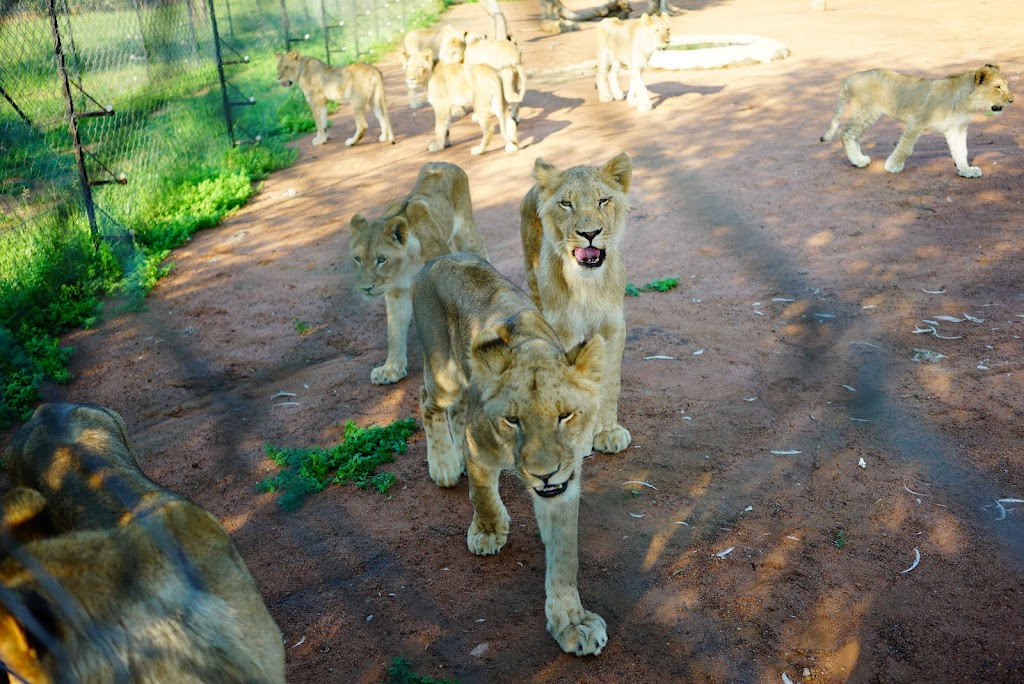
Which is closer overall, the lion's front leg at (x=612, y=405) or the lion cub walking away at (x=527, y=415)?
the lion cub walking away at (x=527, y=415)

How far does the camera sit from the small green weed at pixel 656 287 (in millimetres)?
7629

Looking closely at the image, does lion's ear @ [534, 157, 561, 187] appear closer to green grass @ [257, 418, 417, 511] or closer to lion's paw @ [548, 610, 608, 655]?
green grass @ [257, 418, 417, 511]

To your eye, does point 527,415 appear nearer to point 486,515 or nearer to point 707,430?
point 486,515

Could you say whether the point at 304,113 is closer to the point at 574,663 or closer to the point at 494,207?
A: the point at 494,207

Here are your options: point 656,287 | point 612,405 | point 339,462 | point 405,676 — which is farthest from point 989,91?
point 405,676

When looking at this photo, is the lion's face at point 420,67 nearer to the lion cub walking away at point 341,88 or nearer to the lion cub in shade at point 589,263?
the lion cub walking away at point 341,88

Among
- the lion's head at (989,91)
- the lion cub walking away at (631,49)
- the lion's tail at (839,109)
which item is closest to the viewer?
the lion's head at (989,91)

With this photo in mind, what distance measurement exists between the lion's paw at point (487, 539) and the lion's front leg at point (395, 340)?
7.55 feet

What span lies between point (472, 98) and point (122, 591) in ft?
39.2

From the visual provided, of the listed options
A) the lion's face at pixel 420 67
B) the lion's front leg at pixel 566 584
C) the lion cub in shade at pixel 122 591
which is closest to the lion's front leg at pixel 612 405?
the lion's front leg at pixel 566 584

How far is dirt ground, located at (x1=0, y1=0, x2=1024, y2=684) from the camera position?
151 inches

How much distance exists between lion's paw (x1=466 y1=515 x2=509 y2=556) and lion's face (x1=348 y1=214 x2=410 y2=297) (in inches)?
100

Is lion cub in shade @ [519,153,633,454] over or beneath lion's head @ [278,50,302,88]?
beneath

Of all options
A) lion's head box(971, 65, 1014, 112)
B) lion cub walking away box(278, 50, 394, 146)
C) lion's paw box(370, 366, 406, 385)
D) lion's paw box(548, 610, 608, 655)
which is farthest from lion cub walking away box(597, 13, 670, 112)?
lion's paw box(548, 610, 608, 655)
